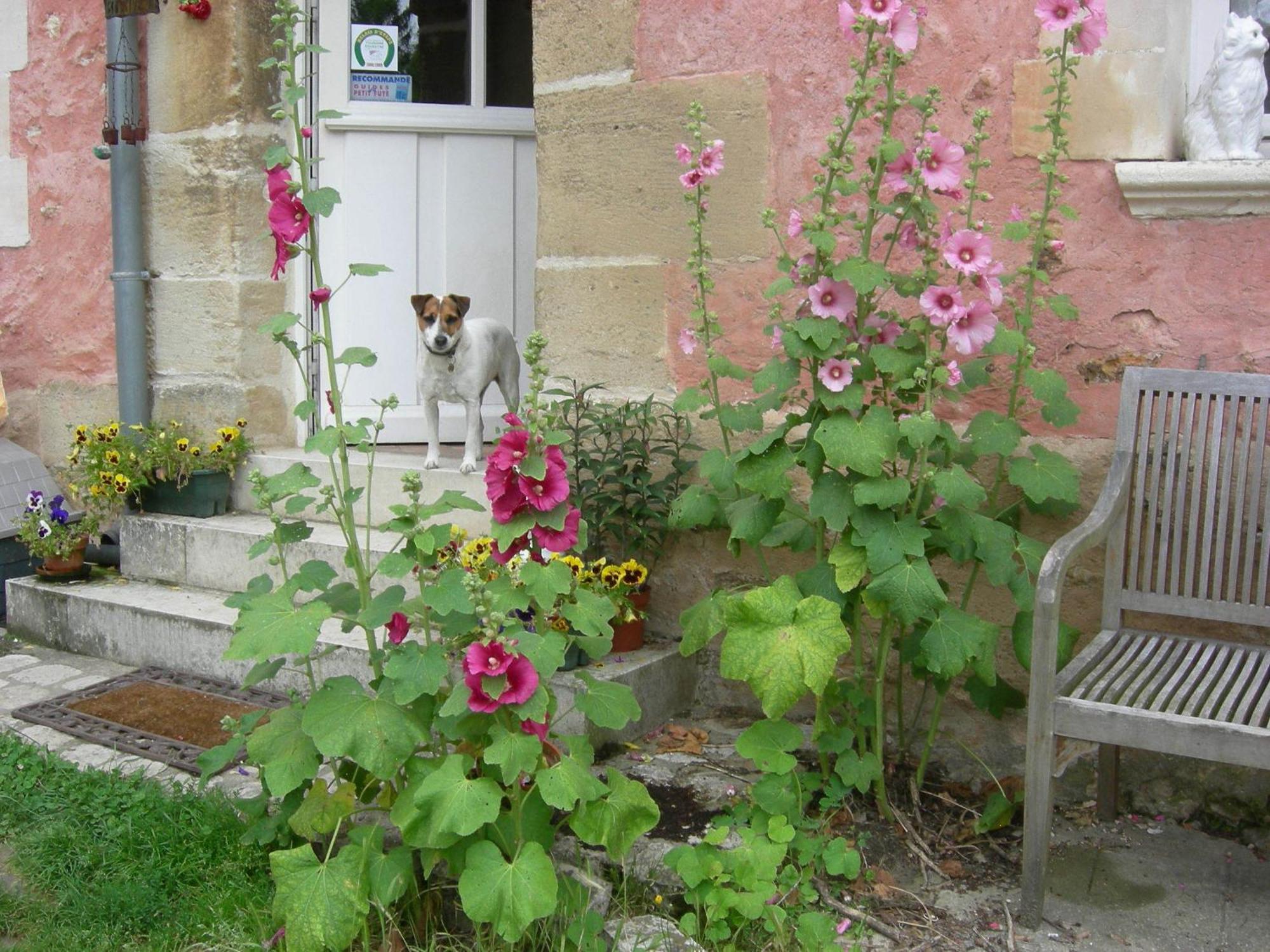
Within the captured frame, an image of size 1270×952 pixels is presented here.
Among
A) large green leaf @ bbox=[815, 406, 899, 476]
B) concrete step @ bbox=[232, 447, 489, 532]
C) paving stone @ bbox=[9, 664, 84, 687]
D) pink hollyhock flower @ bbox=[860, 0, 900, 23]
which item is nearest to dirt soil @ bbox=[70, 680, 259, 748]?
paving stone @ bbox=[9, 664, 84, 687]

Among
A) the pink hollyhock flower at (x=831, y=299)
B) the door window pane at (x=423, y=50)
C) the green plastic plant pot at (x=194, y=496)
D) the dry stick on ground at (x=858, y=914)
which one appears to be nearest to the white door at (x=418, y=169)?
the door window pane at (x=423, y=50)

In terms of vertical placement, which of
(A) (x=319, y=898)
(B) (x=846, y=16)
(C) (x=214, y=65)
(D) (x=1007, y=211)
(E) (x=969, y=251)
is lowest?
(A) (x=319, y=898)

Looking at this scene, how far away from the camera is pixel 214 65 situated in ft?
15.6

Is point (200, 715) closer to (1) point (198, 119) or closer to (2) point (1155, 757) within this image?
(1) point (198, 119)

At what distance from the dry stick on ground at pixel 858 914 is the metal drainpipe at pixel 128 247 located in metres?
3.34

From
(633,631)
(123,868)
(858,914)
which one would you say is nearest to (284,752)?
(123,868)

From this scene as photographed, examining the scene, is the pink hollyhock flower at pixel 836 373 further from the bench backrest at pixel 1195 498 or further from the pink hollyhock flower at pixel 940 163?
the bench backrest at pixel 1195 498

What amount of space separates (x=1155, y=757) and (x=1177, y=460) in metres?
0.74

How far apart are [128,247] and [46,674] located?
1.65m

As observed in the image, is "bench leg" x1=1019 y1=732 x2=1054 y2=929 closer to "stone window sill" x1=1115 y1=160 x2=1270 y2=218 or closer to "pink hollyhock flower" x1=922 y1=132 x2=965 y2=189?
"pink hollyhock flower" x1=922 y1=132 x2=965 y2=189

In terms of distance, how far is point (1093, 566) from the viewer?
10.6 feet

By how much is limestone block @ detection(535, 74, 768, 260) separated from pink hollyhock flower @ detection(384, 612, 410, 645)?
1.59 metres

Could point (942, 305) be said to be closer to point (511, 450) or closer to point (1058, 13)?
point (1058, 13)

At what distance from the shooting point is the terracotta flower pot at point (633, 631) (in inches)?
144
